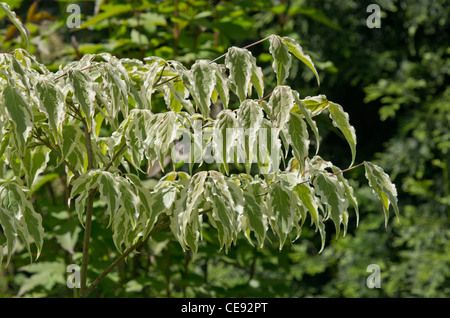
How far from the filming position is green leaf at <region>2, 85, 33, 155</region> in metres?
0.97

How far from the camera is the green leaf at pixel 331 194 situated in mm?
1062

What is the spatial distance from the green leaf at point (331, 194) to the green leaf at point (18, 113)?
0.51m

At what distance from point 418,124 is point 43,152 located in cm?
213

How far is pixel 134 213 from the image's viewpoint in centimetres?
108

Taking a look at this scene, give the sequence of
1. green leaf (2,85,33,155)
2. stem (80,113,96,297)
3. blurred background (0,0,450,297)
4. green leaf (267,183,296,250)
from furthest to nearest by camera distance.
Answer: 1. blurred background (0,0,450,297)
2. stem (80,113,96,297)
3. green leaf (267,183,296,250)
4. green leaf (2,85,33,155)

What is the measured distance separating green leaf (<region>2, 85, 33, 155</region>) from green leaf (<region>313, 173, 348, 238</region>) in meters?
0.51

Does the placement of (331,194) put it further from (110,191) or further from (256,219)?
(110,191)

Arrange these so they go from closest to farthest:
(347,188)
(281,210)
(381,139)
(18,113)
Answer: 1. (18,113)
2. (281,210)
3. (347,188)
4. (381,139)

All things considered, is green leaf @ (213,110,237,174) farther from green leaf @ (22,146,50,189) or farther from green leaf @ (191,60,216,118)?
green leaf @ (22,146,50,189)

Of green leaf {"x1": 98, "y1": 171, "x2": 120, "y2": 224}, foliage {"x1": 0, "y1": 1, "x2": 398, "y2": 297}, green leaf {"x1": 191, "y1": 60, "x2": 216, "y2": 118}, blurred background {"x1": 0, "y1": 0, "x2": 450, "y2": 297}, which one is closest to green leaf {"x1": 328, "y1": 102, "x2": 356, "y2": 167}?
foliage {"x1": 0, "y1": 1, "x2": 398, "y2": 297}

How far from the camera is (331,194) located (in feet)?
3.52

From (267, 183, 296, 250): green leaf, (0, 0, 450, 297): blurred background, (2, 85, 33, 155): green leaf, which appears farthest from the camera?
(0, 0, 450, 297): blurred background

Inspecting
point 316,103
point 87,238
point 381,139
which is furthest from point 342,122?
point 381,139

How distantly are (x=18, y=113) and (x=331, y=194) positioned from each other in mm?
562
